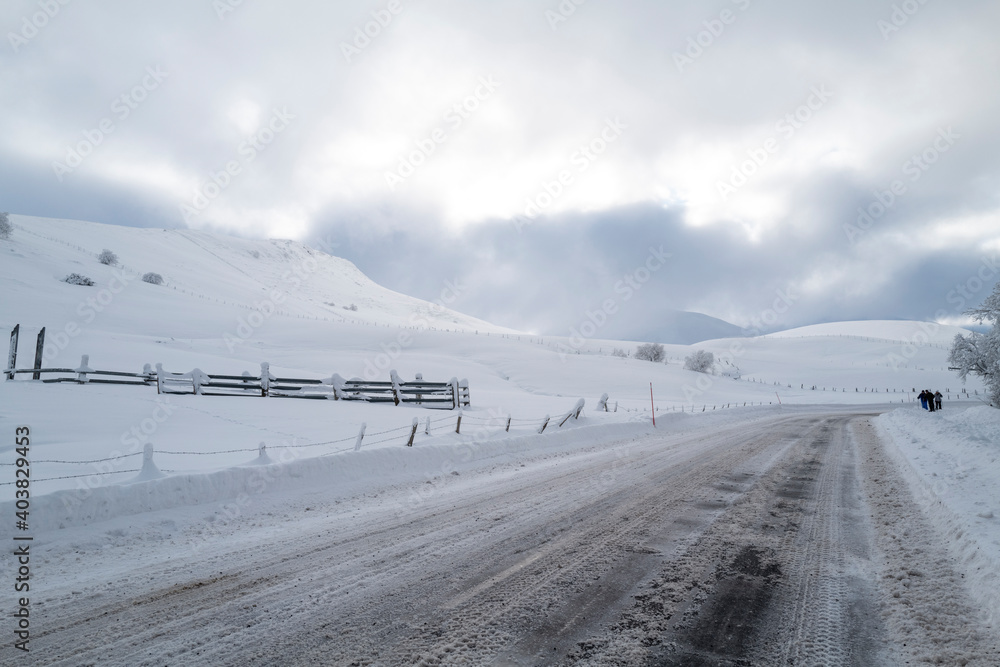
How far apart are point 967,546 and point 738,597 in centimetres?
309

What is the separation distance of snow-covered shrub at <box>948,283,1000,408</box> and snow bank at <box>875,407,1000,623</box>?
49.5ft

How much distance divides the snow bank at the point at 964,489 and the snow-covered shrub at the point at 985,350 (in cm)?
1508

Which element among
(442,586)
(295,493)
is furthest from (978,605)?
(295,493)

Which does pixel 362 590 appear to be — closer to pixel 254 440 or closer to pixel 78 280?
pixel 254 440

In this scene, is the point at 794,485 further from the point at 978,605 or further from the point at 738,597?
the point at 738,597

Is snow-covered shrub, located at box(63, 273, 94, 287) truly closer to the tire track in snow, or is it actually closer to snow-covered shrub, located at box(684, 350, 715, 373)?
the tire track in snow

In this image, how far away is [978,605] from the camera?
4.16 m

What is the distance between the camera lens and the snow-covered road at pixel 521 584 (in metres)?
3.56

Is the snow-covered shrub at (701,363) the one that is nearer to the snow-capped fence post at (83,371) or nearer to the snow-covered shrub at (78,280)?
the snow-capped fence post at (83,371)

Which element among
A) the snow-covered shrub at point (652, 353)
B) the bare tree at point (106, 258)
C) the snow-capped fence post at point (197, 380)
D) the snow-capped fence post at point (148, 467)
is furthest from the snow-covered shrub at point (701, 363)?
the bare tree at point (106, 258)

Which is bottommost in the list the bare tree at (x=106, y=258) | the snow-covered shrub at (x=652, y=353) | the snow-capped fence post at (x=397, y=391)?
the snow-capped fence post at (x=397, y=391)

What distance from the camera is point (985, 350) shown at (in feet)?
90.9

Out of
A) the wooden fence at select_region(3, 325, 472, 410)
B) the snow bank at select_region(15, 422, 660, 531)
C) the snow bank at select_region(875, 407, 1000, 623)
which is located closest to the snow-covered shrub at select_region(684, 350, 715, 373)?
the snow bank at select_region(875, 407, 1000, 623)

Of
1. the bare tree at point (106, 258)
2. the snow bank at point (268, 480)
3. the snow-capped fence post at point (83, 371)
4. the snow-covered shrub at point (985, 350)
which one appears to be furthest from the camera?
the bare tree at point (106, 258)
